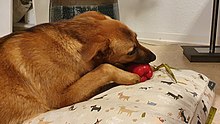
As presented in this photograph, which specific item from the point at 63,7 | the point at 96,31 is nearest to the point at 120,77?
the point at 96,31

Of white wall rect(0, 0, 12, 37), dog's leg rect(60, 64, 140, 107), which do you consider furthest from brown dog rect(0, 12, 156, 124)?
white wall rect(0, 0, 12, 37)

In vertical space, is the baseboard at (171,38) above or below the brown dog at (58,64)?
below

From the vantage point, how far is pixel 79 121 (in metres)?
1.34

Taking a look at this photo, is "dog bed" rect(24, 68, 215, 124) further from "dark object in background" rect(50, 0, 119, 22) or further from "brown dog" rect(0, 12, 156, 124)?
"dark object in background" rect(50, 0, 119, 22)

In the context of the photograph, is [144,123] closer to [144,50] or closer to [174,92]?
[174,92]

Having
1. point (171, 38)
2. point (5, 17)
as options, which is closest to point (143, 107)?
point (171, 38)

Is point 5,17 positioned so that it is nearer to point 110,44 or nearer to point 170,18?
point 170,18

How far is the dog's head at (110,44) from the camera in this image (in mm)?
1500

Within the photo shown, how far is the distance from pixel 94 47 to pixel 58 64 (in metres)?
0.16

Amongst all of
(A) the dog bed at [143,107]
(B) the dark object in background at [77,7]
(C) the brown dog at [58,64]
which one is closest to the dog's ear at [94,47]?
(C) the brown dog at [58,64]

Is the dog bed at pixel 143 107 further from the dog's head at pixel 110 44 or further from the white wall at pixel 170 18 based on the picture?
the white wall at pixel 170 18

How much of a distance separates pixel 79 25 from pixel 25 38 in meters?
0.22

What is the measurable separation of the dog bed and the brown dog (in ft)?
0.25

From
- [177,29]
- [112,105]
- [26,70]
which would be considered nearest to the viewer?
[112,105]
